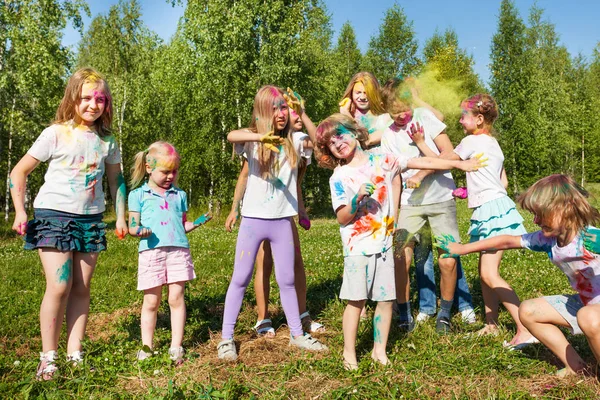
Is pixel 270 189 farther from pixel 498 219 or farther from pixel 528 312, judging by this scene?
pixel 528 312

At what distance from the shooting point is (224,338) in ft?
13.9

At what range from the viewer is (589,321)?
3174 mm

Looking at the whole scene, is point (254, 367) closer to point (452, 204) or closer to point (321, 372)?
point (321, 372)

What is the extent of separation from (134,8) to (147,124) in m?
8.84

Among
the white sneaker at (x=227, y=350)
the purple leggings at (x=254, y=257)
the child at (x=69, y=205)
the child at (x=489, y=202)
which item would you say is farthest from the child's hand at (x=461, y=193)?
the child at (x=69, y=205)

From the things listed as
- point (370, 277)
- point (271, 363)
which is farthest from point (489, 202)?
point (271, 363)

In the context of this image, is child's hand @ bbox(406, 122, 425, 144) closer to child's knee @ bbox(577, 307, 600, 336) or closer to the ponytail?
child's knee @ bbox(577, 307, 600, 336)

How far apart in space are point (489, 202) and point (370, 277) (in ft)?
4.78

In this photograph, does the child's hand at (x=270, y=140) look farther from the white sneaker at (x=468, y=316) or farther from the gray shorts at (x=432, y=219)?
the white sneaker at (x=468, y=316)

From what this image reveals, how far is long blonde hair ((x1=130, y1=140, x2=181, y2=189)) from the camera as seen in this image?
433cm

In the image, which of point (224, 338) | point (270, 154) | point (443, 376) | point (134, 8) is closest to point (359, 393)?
point (443, 376)

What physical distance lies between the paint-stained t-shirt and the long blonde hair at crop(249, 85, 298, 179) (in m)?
0.84

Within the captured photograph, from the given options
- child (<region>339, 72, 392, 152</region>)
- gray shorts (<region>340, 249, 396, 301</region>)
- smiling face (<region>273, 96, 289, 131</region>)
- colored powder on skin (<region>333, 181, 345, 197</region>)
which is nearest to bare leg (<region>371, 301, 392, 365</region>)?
gray shorts (<region>340, 249, 396, 301</region>)

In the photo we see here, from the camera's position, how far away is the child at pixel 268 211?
4.26m
